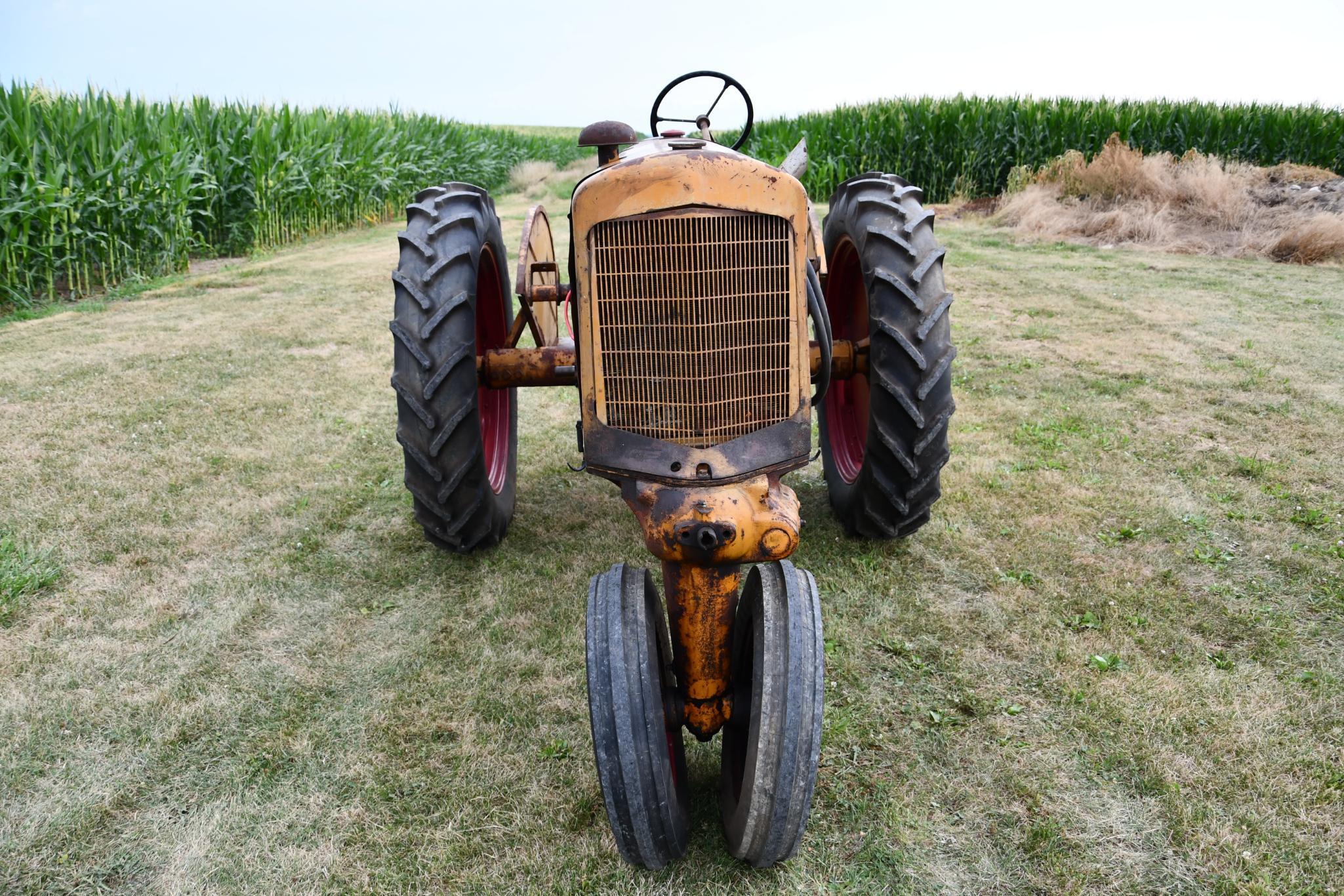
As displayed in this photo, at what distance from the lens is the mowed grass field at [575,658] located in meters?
2.16

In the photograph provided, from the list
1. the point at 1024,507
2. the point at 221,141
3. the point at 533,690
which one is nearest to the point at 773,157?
the point at 221,141

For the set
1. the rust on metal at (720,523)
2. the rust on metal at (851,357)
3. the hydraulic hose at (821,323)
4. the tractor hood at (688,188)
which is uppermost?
the tractor hood at (688,188)

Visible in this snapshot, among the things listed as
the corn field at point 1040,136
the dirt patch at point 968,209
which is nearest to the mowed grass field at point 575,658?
the dirt patch at point 968,209

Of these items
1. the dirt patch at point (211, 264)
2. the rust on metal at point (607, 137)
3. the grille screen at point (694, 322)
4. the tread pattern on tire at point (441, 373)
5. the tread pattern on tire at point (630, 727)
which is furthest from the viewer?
the dirt patch at point (211, 264)

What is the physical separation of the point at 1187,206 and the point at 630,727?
12.4 metres

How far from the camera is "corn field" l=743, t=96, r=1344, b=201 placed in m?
14.4

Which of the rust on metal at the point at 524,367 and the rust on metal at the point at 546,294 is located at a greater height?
the rust on metal at the point at 546,294

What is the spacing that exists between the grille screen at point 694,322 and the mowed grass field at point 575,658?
41.5 inches

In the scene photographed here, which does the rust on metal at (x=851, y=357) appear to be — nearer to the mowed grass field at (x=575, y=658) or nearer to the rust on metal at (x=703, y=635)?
the mowed grass field at (x=575, y=658)

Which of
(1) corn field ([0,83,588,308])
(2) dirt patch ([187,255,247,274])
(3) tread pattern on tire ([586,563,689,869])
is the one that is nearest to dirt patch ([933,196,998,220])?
(1) corn field ([0,83,588,308])

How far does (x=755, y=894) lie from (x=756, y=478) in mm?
1008

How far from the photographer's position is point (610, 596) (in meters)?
1.98

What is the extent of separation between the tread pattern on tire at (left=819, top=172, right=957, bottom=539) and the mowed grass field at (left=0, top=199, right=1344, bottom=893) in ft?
1.31

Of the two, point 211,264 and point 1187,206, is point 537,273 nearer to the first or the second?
point 211,264
